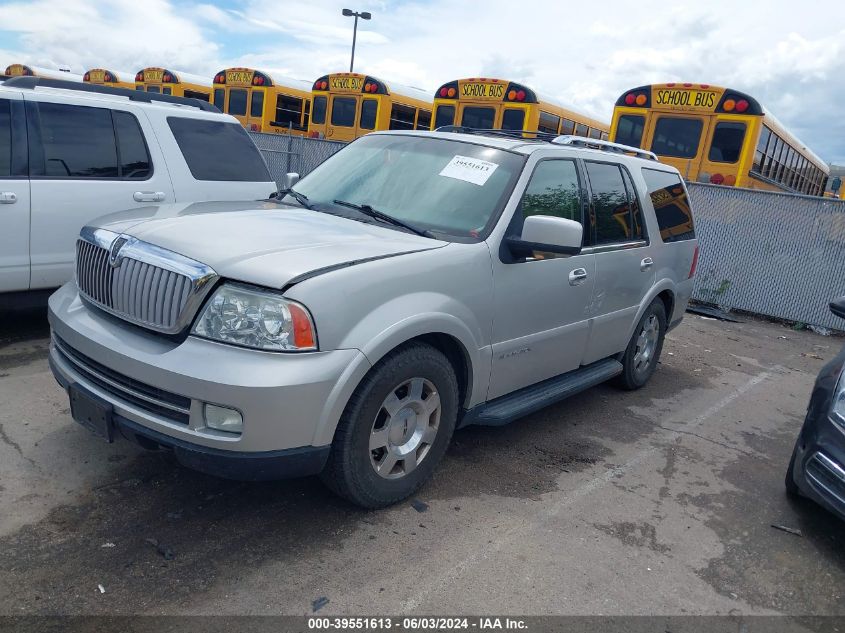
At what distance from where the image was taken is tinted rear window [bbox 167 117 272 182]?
19.9 feet

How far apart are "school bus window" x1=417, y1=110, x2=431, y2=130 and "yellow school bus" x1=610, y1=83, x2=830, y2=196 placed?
5375mm

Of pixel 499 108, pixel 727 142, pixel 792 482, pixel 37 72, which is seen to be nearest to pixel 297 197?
pixel 792 482

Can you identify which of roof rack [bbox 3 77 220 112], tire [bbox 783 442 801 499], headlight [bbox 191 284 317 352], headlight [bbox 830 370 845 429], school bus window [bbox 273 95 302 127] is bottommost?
tire [bbox 783 442 801 499]

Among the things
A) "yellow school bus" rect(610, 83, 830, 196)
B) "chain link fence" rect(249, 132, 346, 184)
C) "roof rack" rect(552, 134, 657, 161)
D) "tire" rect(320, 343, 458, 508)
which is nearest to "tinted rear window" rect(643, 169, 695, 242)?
"roof rack" rect(552, 134, 657, 161)

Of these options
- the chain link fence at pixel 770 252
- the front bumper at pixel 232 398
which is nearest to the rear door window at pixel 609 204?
the front bumper at pixel 232 398

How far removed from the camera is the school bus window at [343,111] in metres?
16.5

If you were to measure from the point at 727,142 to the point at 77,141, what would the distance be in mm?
10235

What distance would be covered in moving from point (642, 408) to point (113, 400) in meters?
4.04

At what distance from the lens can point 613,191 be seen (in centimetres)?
501

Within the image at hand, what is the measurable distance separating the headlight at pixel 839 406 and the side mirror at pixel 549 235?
5.19 feet

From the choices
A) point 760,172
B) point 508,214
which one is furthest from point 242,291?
point 760,172

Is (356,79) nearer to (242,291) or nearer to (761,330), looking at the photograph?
(761,330)

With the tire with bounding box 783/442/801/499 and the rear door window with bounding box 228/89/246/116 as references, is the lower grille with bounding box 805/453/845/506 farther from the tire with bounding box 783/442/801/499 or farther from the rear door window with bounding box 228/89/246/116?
the rear door window with bounding box 228/89/246/116

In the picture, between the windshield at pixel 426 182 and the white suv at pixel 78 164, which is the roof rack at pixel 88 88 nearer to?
the white suv at pixel 78 164
